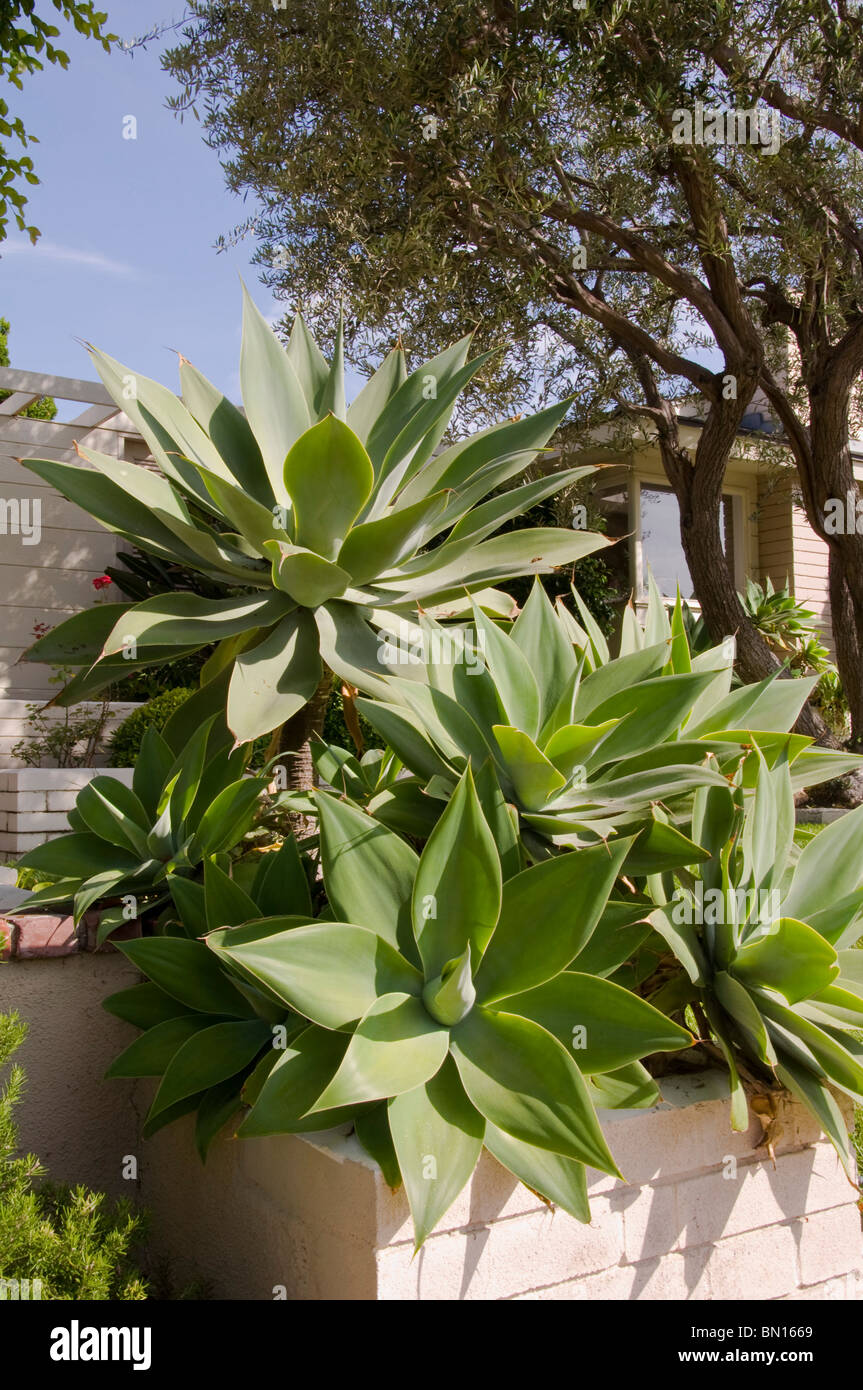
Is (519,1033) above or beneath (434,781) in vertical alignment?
beneath

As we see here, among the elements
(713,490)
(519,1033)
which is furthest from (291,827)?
(713,490)

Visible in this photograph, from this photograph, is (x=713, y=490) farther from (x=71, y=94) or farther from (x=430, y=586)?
(x=430, y=586)

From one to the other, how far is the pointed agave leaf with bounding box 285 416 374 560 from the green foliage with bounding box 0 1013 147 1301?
130cm

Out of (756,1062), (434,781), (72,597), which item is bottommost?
(756,1062)

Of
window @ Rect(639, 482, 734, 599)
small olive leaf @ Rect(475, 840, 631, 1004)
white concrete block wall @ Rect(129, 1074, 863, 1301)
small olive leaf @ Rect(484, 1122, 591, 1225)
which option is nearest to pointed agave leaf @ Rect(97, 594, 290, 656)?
small olive leaf @ Rect(475, 840, 631, 1004)

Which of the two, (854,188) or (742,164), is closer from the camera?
(742,164)

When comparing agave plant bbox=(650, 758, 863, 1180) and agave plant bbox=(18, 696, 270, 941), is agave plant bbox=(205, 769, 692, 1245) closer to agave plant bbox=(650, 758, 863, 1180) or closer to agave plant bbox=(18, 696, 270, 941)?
agave plant bbox=(650, 758, 863, 1180)

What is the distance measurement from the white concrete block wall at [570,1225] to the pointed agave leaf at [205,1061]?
0.19m

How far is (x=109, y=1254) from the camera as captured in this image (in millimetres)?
2057

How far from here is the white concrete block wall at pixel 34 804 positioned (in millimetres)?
6727

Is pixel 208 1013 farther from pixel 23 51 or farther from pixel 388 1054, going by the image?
pixel 23 51

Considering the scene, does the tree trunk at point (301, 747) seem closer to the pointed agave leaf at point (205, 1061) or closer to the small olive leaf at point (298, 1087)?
the pointed agave leaf at point (205, 1061)

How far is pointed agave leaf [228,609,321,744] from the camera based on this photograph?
2191 mm

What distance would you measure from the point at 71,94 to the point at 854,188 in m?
6.40
